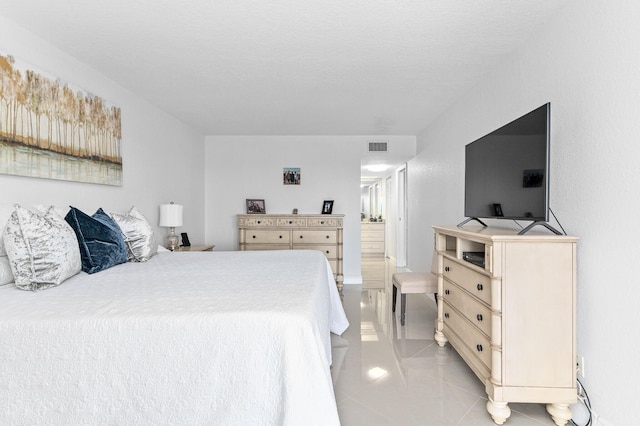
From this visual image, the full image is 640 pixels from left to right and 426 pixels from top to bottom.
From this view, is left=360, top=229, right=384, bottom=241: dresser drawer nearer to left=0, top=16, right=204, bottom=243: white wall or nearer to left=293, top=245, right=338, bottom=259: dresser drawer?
left=293, top=245, right=338, bottom=259: dresser drawer

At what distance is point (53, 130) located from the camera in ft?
7.94

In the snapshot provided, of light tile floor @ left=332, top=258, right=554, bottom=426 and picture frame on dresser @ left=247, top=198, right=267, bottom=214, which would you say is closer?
light tile floor @ left=332, top=258, right=554, bottom=426

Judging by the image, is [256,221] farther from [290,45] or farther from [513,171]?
[513,171]

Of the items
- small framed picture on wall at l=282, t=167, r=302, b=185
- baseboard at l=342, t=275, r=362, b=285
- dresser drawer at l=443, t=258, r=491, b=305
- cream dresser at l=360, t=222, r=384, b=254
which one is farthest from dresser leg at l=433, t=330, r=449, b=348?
cream dresser at l=360, t=222, r=384, b=254

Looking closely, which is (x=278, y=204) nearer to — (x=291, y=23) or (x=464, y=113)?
(x=464, y=113)

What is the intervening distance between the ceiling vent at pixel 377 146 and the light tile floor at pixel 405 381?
283 cm

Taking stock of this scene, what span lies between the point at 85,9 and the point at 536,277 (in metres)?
3.07

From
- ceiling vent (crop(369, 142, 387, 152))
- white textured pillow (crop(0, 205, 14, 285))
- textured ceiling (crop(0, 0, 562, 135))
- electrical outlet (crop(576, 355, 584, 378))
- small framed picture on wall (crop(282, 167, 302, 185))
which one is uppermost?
textured ceiling (crop(0, 0, 562, 135))

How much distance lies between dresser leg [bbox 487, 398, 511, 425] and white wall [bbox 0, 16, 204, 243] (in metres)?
3.22

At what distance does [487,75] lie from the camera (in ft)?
9.65

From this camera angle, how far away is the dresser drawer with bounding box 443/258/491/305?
76.2 inches

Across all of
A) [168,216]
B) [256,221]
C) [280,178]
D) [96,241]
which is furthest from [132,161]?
[280,178]

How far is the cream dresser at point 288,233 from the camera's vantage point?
485 centimetres

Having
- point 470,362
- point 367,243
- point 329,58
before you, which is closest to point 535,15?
point 329,58
